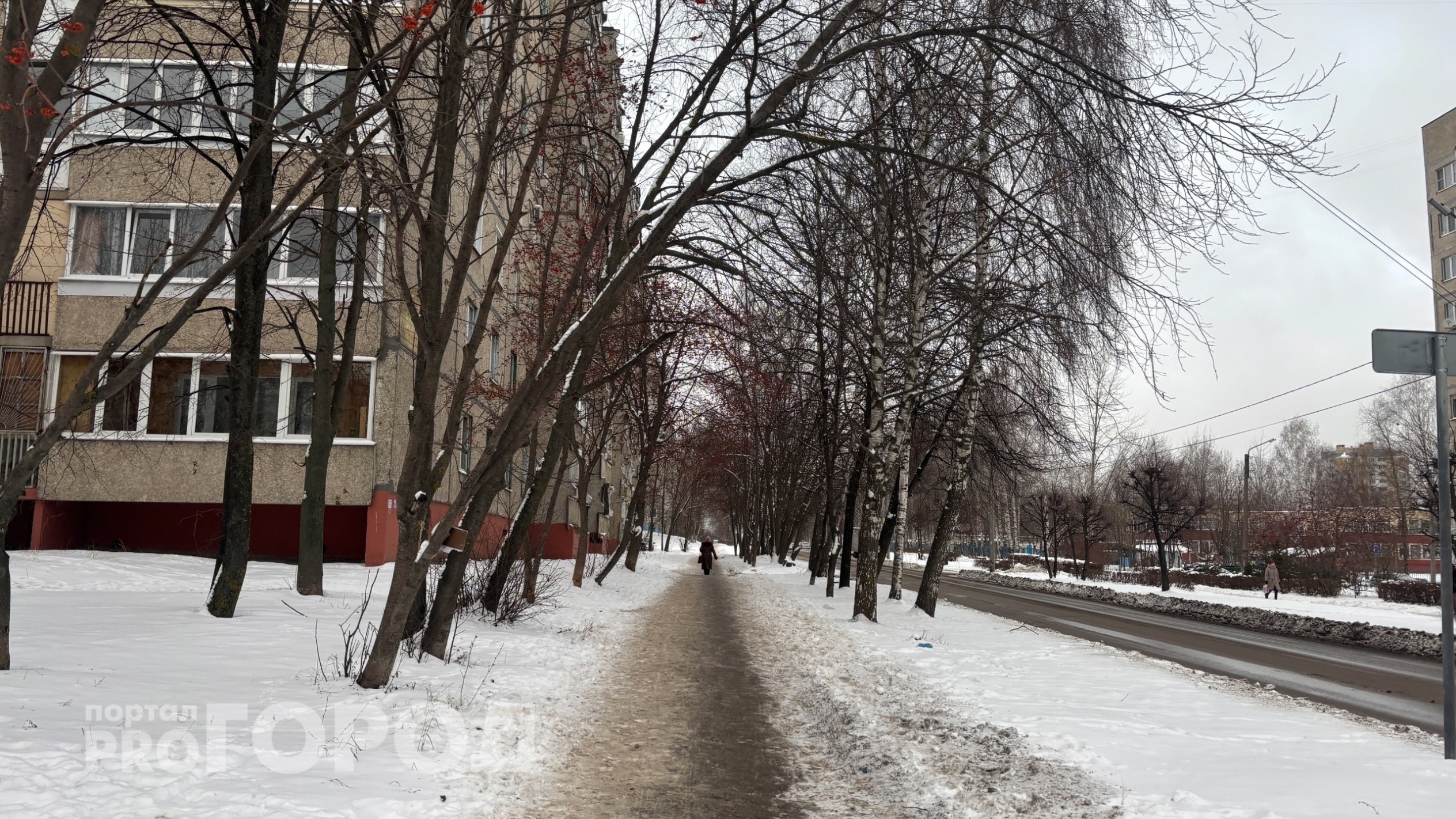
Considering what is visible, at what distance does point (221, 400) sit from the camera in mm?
21328

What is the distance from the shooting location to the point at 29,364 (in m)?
21.4

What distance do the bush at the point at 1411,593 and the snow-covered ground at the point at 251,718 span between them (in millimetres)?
26662

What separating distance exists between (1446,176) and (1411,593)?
38.0 m

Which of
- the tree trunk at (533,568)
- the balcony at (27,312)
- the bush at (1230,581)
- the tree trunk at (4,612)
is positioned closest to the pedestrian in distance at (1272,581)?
the bush at (1230,581)

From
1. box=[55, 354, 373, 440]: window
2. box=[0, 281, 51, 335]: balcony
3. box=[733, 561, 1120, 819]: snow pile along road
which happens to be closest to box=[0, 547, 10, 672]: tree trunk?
box=[733, 561, 1120, 819]: snow pile along road

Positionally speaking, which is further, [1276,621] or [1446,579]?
[1276,621]

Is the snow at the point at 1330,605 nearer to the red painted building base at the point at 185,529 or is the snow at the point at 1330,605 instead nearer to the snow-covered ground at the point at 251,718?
the snow-covered ground at the point at 251,718

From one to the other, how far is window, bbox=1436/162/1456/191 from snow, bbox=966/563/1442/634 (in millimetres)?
30566

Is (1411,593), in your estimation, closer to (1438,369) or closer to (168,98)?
(1438,369)

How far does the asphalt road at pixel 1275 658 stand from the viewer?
11.2 metres

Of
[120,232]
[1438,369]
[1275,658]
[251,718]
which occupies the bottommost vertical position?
[1275,658]

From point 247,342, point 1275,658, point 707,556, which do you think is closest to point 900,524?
point 1275,658

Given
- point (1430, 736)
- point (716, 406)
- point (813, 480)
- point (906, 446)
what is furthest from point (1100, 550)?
point (1430, 736)

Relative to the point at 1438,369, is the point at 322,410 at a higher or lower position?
higher
